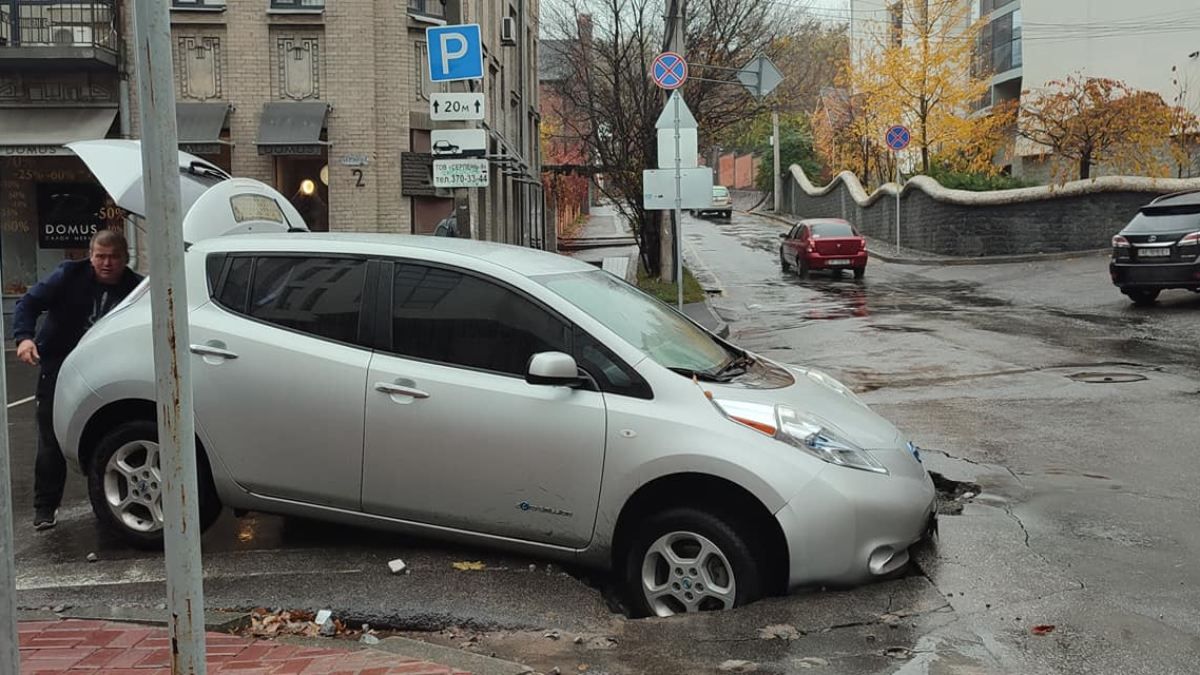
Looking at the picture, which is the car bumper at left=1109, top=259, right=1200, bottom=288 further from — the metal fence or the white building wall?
the white building wall

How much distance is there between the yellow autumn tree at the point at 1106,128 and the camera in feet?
89.6

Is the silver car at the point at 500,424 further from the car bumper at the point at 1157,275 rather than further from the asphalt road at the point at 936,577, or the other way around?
the car bumper at the point at 1157,275

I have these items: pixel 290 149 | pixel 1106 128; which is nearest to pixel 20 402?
pixel 290 149

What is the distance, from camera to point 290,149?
17984 millimetres

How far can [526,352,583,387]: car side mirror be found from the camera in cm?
465

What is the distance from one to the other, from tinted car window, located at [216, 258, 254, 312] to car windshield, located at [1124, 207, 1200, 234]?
14433mm

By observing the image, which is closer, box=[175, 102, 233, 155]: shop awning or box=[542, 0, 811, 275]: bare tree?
box=[175, 102, 233, 155]: shop awning

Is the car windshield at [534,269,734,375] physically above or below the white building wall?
below

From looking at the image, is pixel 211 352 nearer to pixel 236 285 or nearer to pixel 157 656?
pixel 236 285

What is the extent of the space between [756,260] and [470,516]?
92.5 ft

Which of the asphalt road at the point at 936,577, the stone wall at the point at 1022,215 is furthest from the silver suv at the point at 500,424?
the stone wall at the point at 1022,215

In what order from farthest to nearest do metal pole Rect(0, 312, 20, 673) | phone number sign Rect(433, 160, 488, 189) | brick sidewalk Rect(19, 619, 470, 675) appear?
1. phone number sign Rect(433, 160, 488, 189)
2. brick sidewalk Rect(19, 619, 470, 675)
3. metal pole Rect(0, 312, 20, 673)

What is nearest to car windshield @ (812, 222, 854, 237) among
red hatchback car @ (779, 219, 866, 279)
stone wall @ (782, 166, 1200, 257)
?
red hatchback car @ (779, 219, 866, 279)

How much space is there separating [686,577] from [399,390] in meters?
1.61
